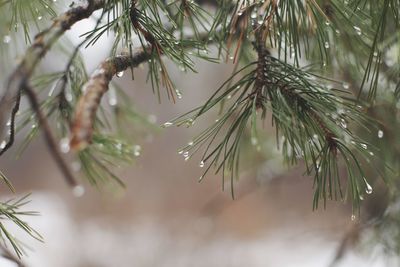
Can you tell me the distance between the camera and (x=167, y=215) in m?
4.00

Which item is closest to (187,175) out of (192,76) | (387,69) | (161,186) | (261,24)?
(161,186)

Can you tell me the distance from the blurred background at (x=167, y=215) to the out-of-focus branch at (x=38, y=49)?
208 cm

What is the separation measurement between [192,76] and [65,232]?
1.55m

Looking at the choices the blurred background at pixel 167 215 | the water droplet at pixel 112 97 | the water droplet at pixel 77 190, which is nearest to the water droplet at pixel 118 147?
the water droplet at pixel 112 97

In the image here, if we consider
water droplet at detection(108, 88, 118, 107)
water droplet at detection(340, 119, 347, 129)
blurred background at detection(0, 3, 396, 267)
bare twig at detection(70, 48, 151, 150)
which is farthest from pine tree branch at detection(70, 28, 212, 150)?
blurred background at detection(0, 3, 396, 267)

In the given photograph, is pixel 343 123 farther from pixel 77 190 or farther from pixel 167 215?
pixel 167 215

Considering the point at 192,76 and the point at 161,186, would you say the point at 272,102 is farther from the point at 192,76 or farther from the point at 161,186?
the point at 192,76

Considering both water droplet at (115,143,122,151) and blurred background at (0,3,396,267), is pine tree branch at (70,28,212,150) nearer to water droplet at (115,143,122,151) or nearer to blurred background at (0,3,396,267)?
water droplet at (115,143,122,151)

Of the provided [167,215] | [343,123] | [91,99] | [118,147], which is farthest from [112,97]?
[167,215]

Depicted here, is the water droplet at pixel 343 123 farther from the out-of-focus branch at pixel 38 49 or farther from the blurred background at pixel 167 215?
the blurred background at pixel 167 215

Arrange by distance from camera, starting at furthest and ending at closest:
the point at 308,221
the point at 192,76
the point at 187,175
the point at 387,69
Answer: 1. the point at 192,76
2. the point at 187,175
3. the point at 308,221
4. the point at 387,69

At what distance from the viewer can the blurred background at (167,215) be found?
10.7 ft

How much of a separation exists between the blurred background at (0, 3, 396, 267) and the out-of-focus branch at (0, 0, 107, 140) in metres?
2.08

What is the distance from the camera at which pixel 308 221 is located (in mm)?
3637
